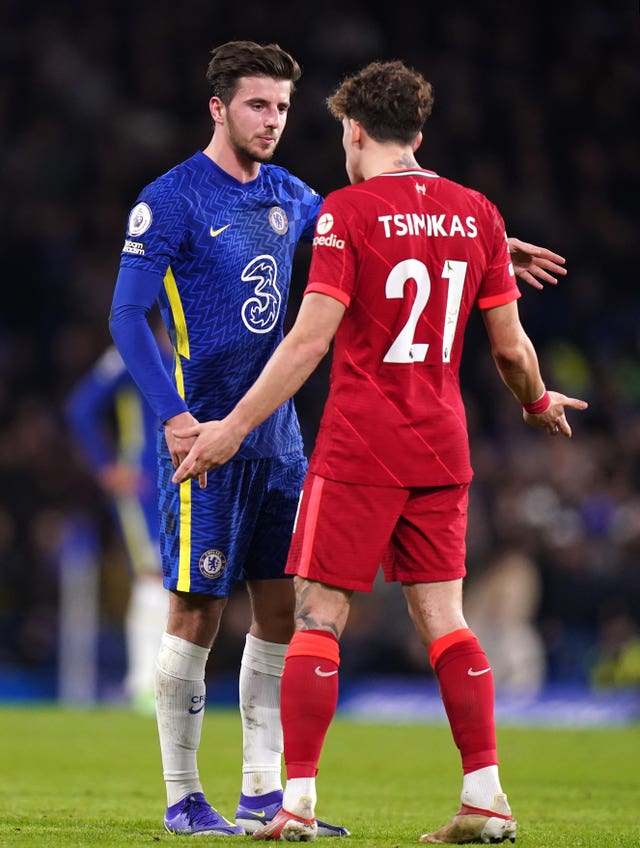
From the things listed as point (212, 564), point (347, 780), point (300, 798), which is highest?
point (212, 564)

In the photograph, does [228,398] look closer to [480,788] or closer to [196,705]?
[196,705]

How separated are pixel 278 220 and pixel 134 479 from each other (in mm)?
5939

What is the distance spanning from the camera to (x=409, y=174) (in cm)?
436

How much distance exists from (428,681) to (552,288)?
5.93m

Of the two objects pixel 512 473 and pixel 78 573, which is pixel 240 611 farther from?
pixel 512 473

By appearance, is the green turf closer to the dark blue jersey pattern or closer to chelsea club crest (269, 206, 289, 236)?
the dark blue jersey pattern


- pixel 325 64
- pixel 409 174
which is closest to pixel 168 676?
pixel 409 174

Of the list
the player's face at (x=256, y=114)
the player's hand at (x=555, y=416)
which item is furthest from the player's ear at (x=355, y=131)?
the player's hand at (x=555, y=416)

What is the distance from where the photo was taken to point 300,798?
13.6 feet

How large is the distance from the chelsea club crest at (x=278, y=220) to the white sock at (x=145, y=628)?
572 centimetres

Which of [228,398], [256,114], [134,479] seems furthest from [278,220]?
[134,479]

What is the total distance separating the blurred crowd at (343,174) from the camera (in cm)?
Result: 1380

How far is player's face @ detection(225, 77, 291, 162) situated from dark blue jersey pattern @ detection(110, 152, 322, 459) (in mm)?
128

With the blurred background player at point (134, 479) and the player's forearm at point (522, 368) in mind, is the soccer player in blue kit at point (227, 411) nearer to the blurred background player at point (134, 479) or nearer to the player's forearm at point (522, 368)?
the player's forearm at point (522, 368)
